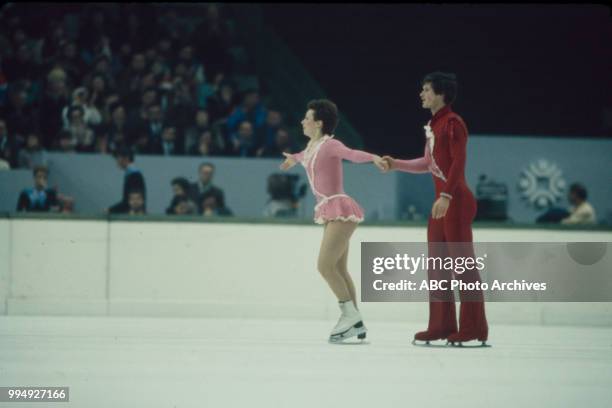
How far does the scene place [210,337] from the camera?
732 cm

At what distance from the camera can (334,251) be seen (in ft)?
22.2

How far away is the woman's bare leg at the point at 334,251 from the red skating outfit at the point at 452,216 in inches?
21.3

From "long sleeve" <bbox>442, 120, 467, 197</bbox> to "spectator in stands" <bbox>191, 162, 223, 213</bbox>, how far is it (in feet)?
14.4

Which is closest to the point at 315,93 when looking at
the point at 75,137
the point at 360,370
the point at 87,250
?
the point at 75,137

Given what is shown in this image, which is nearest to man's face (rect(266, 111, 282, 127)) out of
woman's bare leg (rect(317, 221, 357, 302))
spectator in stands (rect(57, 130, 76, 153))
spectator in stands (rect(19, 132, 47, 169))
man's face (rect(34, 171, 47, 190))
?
spectator in stands (rect(57, 130, 76, 153))

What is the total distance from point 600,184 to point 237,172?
4.70 meters

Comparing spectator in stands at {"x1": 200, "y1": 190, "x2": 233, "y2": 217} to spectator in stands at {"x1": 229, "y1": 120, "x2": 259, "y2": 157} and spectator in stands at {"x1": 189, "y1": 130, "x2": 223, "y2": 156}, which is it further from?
spectator in stands at {"x1": 229, "y1": 120, "x2": 259, "y2": 157}

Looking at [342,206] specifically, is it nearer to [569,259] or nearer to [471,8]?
[569,259]

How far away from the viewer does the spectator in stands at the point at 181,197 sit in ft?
33.2

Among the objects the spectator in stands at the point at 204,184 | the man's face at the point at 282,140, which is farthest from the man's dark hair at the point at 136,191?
the man's face at the point at 282,140

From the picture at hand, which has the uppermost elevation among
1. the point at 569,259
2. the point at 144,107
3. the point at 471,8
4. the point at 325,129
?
the point at 471,8

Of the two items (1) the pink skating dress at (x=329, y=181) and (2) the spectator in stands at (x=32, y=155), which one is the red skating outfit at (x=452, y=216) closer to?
(1) the pink skating dress at (x=329, y=181)

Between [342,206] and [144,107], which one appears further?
[144,107]

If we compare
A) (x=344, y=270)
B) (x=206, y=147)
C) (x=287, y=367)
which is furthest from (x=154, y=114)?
(x=287, y=367)
